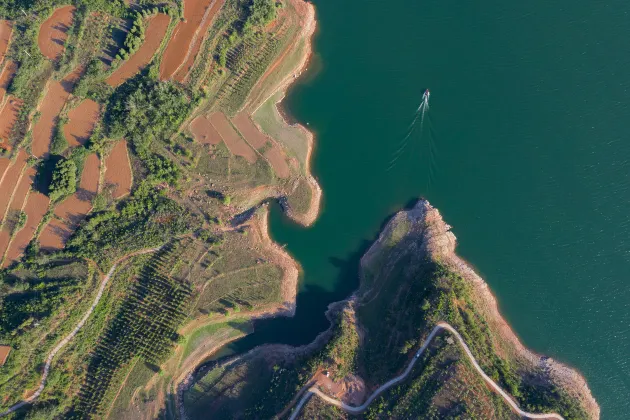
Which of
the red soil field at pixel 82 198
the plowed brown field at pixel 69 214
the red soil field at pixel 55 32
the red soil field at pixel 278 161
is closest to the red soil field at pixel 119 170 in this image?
the red soil field at pixel 82 198

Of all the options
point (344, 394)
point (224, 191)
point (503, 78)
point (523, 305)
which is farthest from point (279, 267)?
point (503, 78)

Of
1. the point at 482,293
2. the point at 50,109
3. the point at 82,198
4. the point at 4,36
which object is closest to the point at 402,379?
the point at 482,293

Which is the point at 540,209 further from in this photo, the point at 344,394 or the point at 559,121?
the point at 344,394

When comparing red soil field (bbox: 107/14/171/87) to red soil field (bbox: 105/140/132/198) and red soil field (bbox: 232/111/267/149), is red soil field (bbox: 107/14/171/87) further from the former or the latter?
red soil field (bbox: 232/111/267/149)

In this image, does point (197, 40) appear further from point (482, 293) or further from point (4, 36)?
point (482, 293)

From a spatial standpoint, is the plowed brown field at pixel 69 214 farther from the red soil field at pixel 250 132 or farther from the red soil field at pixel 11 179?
the red soil field at pixel 250 132

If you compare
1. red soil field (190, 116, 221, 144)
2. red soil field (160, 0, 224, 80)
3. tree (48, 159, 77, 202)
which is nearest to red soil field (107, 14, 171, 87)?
red soil field (160, 0, 224, 80)
